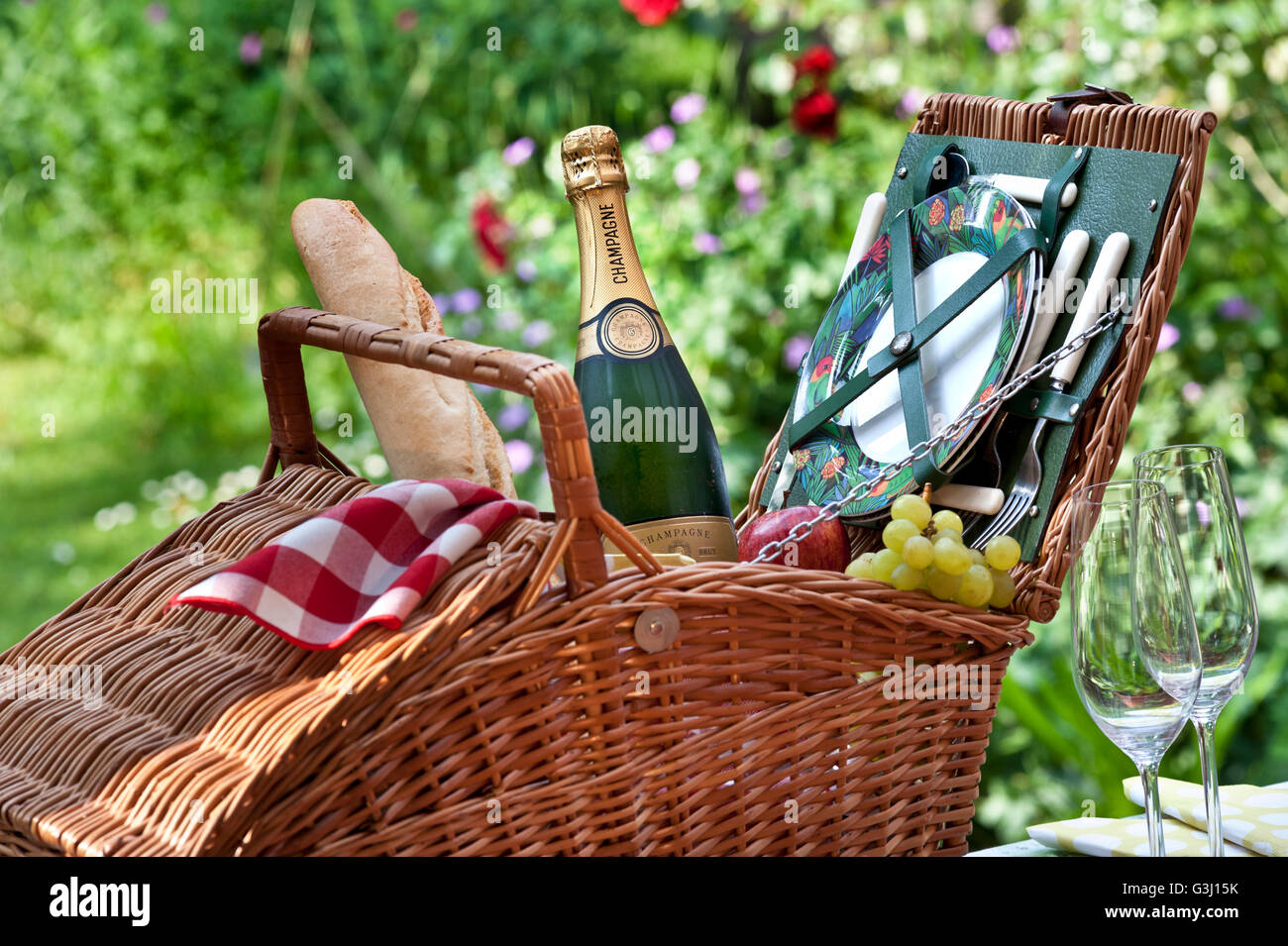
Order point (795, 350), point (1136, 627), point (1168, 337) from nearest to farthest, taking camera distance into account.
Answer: point (1136, 627)
point (1168, 337)
point (795, 350)

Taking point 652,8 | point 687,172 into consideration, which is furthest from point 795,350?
point 652,8

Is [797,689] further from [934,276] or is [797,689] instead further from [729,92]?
[729,92]

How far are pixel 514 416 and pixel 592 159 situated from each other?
3.71 ft

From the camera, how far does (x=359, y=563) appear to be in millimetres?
886

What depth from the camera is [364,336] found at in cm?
98

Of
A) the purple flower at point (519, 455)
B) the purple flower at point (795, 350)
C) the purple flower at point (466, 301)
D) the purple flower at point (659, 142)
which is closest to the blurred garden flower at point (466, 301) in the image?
the purple flower at point (466, 301)

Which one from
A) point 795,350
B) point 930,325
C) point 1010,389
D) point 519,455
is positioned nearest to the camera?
point 1010,389

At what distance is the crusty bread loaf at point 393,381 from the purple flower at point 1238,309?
169cm

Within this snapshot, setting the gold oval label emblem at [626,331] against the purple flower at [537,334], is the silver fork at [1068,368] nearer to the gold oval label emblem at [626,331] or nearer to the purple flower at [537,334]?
the gold oval label emblem at [626,331]

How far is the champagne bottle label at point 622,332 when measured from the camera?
1.28m

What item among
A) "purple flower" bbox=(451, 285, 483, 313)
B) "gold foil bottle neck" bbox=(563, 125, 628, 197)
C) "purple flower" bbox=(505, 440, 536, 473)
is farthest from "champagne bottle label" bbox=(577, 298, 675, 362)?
"purple flower" bbox=(451, 285, 483, 313)

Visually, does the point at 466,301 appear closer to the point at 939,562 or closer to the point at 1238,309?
the point at 1238,309
